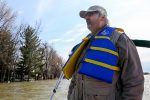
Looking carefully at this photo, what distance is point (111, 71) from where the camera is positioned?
2861 mm

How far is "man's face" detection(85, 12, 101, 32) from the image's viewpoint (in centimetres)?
310

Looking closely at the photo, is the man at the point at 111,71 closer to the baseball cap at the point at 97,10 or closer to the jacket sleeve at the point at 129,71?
the jacket sleeve at the point at 129,71

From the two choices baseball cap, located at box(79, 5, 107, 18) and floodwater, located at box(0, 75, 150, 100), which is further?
floodwater, located at box(0, 75, 150, 100)

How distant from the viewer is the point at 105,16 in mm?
3125

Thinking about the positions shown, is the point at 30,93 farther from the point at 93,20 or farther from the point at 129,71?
the point at 129,71

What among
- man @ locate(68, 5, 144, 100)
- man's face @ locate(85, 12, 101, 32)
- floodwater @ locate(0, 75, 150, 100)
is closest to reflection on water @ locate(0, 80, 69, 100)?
floodwater @ locate(0, 75, 150, 100)

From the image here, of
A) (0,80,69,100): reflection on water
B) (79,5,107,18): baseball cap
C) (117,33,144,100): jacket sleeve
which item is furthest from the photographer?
(0,80,69,100): reflection on water

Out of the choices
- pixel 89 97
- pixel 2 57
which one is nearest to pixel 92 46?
pixel 89 97

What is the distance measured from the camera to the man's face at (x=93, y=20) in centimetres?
310

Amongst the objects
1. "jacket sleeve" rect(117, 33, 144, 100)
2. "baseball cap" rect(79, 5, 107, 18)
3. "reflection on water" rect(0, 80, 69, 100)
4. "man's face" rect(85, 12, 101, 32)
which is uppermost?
"baseball cap" rect(79, 5, 107, 18)

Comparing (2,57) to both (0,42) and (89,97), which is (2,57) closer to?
(0,42)

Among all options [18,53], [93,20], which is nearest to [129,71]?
[93,20]

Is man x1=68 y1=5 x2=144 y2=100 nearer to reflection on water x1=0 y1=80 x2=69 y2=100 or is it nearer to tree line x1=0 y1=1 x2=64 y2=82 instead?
reflection on water x1=0 y1=80 x2=69 y2=100

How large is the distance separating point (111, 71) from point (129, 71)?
0.47 feet
